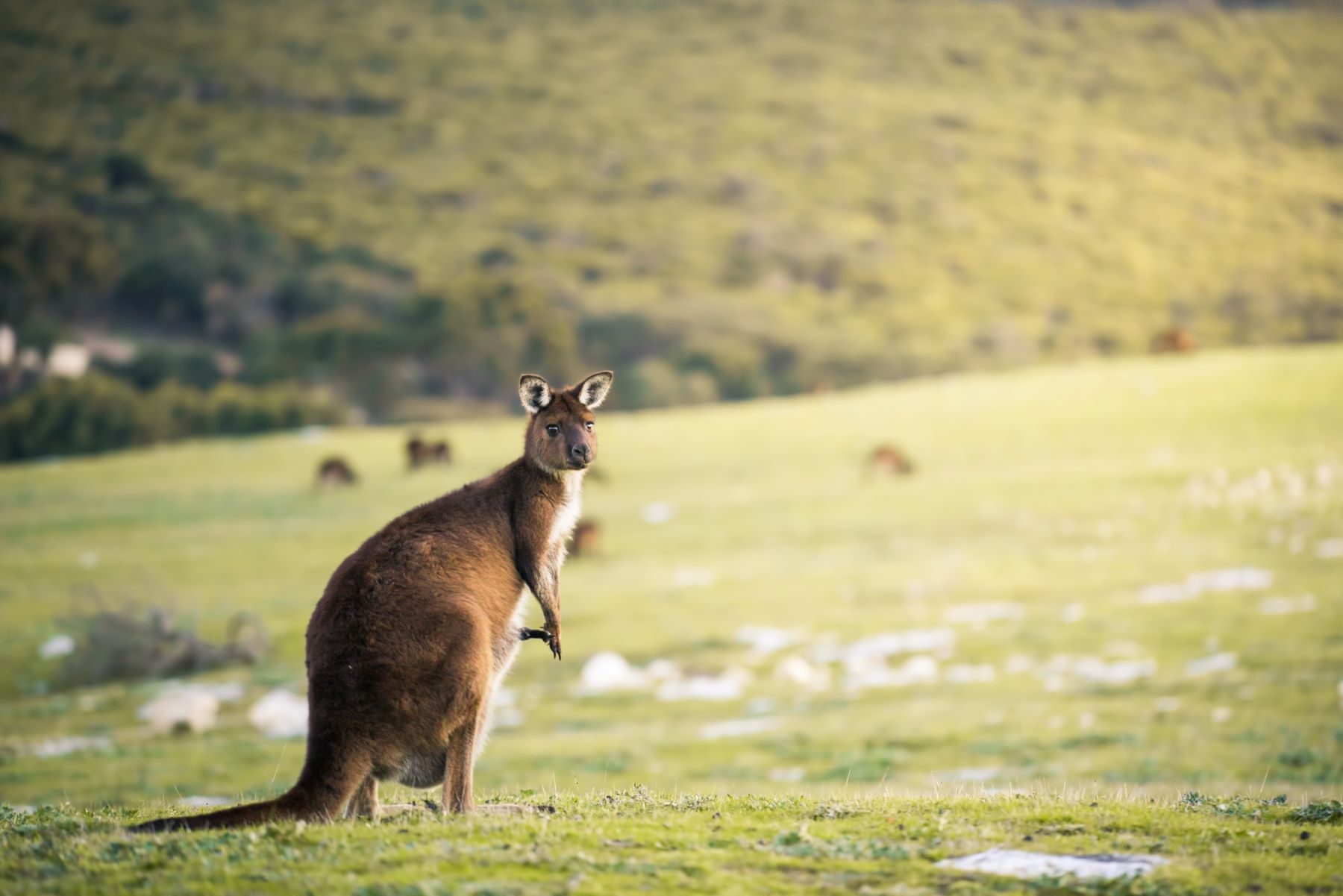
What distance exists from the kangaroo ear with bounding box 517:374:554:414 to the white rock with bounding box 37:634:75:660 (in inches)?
1076

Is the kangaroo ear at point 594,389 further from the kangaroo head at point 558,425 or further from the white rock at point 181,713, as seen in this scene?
the white rock at point 181,713

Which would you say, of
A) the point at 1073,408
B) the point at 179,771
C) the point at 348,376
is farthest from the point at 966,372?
the point at 179,771

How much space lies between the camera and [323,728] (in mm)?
7754

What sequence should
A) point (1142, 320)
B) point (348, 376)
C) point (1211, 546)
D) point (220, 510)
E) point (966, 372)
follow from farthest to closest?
point (1142, 320) → point (966, 372) → point (348, 376) → point (220, 510) → point (1211, 546)

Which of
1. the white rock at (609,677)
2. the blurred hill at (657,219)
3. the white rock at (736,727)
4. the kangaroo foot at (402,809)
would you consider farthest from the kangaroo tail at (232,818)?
the blurred hill at (657,219)

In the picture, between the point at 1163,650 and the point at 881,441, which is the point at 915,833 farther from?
the point at 881,441

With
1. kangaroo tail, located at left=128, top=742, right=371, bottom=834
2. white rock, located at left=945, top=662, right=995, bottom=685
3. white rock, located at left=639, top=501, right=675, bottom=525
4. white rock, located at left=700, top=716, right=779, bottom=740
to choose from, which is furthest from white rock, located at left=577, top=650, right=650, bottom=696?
kangaroo tail, located at left=128, top=742, right=371, bottom=834

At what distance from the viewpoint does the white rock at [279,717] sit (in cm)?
2597

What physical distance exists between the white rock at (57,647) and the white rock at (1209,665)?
82.1ft

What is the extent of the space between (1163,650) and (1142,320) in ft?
385

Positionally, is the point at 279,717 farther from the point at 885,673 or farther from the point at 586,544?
the point at 586,544

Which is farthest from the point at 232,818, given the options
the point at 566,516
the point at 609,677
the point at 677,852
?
the point at 609,677

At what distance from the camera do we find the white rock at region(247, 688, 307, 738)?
25969 millimetres

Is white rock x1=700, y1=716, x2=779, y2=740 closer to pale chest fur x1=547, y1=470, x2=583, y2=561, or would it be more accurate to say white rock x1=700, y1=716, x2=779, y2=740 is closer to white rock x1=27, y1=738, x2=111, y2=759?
white rock x1=27, y1=738, x2=111, y2=759
